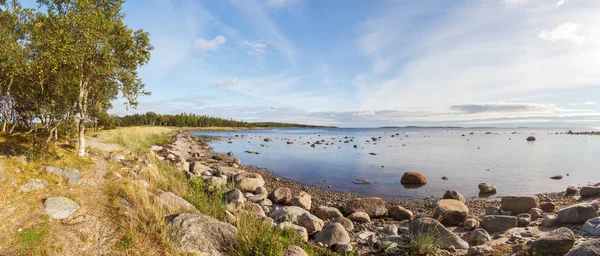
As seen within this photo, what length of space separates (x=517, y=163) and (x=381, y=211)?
28.2m

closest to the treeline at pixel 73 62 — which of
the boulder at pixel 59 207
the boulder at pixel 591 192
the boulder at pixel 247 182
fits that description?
the boulder at pixel 59 207

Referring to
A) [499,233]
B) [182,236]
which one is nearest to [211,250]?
[182,236]

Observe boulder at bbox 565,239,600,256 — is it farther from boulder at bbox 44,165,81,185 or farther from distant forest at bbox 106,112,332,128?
distant forest at bbox 106,112,332,128

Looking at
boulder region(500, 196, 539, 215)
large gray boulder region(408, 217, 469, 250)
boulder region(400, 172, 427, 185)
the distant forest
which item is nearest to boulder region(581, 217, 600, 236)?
large gray boulder region(408, 217, 469, 250)

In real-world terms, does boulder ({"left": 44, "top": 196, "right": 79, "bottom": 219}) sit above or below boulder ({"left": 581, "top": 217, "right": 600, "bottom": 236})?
above

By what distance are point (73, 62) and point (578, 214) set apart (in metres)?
19.8

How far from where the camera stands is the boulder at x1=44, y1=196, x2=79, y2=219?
7582 millimetres

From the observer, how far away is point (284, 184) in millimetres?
20438

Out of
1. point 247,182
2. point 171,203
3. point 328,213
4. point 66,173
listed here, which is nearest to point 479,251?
point 328,213

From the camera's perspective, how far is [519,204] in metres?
13.1

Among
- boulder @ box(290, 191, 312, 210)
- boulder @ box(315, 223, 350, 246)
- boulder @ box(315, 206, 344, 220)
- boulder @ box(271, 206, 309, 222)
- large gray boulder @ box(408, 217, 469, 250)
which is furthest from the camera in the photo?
boulder @ box(290, 191, 312, 210)

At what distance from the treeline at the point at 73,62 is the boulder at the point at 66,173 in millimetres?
2413

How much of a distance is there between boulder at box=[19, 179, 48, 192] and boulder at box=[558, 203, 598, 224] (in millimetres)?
18172

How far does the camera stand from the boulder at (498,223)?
33.0ft
